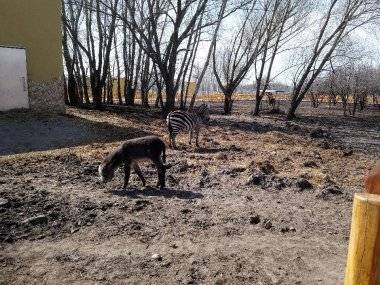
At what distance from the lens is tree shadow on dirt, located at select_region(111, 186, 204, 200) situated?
793 centimetres

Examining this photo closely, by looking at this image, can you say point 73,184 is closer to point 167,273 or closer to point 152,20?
point 167,273

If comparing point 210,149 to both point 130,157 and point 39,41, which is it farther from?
point 39,41

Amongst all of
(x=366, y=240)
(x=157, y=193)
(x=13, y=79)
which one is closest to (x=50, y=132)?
(x=13, y=79)

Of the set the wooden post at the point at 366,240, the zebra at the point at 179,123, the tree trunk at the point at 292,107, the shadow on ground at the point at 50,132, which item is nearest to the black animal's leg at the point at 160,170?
the zebra at the point at 179,123

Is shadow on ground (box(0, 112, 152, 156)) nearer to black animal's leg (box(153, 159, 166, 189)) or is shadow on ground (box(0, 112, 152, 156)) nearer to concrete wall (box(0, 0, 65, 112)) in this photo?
concrete wall (box(0, 0, 65, 112))

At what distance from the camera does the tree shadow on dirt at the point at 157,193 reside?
7.93 meters

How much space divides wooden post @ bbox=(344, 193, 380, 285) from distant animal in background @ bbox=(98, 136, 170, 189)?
254 inches

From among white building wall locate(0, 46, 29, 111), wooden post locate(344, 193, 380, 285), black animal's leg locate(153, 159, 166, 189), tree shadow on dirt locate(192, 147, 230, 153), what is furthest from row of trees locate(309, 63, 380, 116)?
wooden post locate(344, 193, 380, 285)

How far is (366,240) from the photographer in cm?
208

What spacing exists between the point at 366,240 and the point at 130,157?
6.58 meters

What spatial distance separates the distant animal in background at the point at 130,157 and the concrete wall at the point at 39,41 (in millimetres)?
12970

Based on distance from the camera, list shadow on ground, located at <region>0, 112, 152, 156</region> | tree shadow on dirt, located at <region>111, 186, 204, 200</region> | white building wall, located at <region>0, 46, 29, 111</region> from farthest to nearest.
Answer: white building wall, located at <region>0, 46, 29, 111</region> < shadow on ground, located at <region>0, 112, 152, 156</region> < tree shadow on dirt, located at <region>111, 186, 204, 200</region>

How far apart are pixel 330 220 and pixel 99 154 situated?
6956 mm

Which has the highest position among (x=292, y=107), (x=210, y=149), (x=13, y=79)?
(x=13, y=79)
